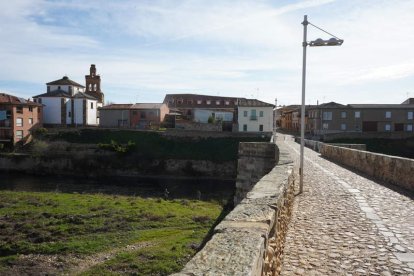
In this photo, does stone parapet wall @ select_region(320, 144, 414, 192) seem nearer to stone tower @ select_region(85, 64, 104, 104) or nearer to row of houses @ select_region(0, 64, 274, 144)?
row of houses @ select_region(0, 64, 274, 144)

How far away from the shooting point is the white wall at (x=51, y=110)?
2466 inches

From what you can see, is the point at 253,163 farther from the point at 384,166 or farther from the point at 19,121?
the point at 19,121

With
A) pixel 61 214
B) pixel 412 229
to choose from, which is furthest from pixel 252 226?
pixel 61 214

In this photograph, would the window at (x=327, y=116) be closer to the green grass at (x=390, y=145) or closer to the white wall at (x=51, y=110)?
the green grass at (x=390, y=145)

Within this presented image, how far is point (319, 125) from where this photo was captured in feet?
207

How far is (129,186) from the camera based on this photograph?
41531mm

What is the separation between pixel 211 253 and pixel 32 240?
18908 mm

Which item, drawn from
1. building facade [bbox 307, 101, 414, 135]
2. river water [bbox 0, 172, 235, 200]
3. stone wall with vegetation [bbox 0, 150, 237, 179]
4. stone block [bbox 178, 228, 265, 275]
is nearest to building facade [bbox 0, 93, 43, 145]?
stone wall with vegetation [bbox 0, 150, 237, 179]

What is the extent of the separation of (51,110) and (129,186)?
29.4 meters

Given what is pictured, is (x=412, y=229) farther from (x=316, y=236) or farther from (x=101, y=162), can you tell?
(x=101, y=162)

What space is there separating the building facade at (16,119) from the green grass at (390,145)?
4480 cm

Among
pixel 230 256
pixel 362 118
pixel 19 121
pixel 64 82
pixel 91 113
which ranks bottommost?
pixel 230 256

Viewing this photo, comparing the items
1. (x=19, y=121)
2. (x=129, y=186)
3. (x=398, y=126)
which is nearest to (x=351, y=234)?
(x=129, y=186)

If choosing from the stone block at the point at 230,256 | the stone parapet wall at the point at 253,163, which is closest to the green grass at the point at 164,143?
the stone parapet wall at the point at 253,163
